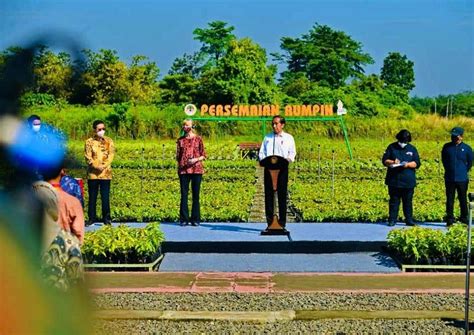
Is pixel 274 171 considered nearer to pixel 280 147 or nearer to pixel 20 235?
pixel 280 147

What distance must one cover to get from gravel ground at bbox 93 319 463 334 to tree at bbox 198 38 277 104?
31268 millimetres

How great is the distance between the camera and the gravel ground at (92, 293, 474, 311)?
6.66m

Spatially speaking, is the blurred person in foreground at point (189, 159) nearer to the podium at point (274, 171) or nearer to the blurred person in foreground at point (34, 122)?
the podium at point (274, 171)

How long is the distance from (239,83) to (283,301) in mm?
30889

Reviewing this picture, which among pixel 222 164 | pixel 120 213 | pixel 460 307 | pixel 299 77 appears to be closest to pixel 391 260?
pixel 460 307

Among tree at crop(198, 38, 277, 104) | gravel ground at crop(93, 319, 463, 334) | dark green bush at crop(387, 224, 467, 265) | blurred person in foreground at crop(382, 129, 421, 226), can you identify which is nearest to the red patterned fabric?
blurred person in foreground at crop(382, 129, 421, 226)

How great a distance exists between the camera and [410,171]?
34.7ft

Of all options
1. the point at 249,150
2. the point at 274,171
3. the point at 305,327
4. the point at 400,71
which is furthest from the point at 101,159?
the point at 400,71

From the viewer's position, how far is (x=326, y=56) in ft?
181

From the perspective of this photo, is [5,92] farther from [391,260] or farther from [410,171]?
[410,171]

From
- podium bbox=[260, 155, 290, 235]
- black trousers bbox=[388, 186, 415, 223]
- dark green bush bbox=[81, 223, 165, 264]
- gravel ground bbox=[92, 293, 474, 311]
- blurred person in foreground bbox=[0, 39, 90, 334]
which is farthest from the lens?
black trousers bbox=[388, 186, 415, 223]

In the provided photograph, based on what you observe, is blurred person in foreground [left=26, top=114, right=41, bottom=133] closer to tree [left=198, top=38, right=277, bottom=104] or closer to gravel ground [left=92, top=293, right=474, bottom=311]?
gravel ground [left=92, top=293, right=474, bottom=311]

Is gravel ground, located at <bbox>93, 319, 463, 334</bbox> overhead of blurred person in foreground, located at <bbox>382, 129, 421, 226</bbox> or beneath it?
beneath

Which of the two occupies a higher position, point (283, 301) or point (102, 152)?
point (102, 152)
